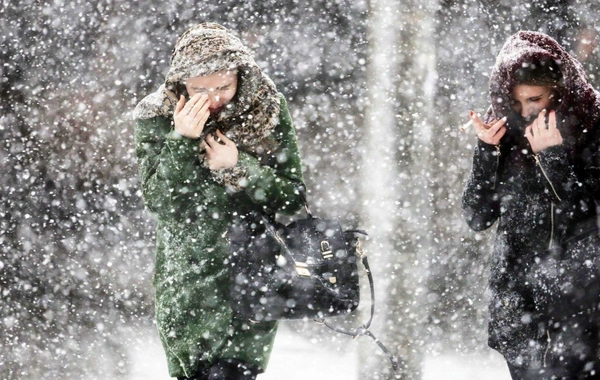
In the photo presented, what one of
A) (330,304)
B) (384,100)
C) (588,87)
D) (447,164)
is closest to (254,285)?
(330,304)

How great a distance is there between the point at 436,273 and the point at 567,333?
1.92m

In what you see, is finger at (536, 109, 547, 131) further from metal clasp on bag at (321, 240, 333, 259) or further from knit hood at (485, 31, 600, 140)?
metal clasp on bag at (321, 240, 333, 259)

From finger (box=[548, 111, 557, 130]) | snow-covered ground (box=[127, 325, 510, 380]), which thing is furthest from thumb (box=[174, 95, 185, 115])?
snow-covered ground (box=[127, 325, 510, 380])

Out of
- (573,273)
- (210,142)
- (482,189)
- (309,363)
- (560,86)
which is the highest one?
(560,86)

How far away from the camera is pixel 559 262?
7.73 feet

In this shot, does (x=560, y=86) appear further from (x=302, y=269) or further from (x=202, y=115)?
(x=202, y=115)

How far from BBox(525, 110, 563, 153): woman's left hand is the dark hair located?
13cm

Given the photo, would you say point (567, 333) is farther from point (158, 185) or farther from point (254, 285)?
point (158, 185)

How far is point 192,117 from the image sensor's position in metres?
2.29

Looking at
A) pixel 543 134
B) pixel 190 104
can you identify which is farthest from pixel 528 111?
pixel 190 104

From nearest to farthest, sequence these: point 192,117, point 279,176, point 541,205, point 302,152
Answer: point 192,117, point 541,205, point 279,176, point 302,152

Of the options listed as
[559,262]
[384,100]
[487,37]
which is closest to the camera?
[559,262]

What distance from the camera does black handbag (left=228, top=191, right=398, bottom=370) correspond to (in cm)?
237

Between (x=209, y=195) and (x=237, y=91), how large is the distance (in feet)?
1.31
